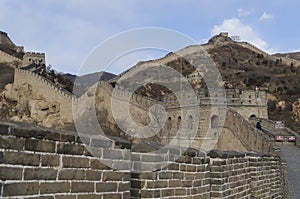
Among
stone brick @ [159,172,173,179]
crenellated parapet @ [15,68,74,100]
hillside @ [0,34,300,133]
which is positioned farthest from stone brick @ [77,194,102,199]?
crenellated parapet @ [15,68,74,100]

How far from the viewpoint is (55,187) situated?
3.63m

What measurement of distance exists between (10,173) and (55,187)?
0.54 metres

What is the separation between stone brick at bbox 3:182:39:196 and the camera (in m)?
3.15

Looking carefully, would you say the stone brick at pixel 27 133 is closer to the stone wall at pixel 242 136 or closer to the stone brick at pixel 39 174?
the stone brick at pixel 39 174

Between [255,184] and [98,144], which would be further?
[255,184]

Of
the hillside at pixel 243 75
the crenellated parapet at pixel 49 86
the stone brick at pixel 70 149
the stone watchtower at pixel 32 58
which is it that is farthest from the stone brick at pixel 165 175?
the stone watchtower at pixel 32 58

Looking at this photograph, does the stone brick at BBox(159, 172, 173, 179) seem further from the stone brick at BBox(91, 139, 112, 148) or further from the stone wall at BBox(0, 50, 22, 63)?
the stone wall at BBox(0, 50, 22, 63)

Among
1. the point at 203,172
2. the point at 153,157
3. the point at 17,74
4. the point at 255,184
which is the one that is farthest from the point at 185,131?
the point at 17,74

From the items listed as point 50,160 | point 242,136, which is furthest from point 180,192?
point 242,136

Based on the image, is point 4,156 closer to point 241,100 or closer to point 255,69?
point 241,100

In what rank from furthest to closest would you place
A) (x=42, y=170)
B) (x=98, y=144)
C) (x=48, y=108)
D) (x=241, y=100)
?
(x=48, y=108), (x=241, y=100), (x=98, y=144), (x=42, y=170)

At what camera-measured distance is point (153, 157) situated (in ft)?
17.4

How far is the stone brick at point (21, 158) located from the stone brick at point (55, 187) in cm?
21

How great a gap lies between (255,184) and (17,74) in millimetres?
36776
